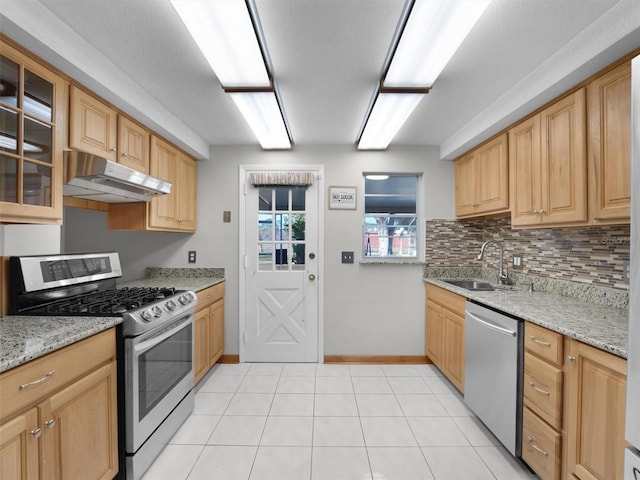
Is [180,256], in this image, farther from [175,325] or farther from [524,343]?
[524,343]

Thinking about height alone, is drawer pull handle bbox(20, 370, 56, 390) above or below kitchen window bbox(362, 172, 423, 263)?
below

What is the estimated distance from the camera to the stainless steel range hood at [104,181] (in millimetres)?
1662

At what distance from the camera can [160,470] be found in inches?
67.6

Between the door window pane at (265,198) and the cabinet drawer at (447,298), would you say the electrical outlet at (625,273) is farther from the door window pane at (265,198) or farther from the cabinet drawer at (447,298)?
the door window pane at (265,198)

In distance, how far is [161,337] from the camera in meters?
1.84

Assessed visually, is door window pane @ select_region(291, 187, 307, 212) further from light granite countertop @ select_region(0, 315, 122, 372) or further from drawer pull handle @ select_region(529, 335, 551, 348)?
drawer pull handle @ select_region(529, 335, 551, 348)

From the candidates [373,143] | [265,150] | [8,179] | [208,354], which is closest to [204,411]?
[208,354]

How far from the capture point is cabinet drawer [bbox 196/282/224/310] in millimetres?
2622

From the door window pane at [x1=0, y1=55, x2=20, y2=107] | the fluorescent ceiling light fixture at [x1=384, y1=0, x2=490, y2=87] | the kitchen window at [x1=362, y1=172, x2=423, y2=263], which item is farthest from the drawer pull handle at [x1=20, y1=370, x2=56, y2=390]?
the kitchen window at [x1=362, y1=172, x2=423, y2=263]

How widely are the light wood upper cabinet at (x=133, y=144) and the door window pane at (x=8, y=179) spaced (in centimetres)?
75

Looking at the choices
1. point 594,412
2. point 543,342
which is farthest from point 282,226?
point 594,412

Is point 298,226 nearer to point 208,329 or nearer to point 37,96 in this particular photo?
point 208,329

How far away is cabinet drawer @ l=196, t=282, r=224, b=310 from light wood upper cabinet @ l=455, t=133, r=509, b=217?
2.59 metres

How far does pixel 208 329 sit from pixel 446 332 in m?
2.15
